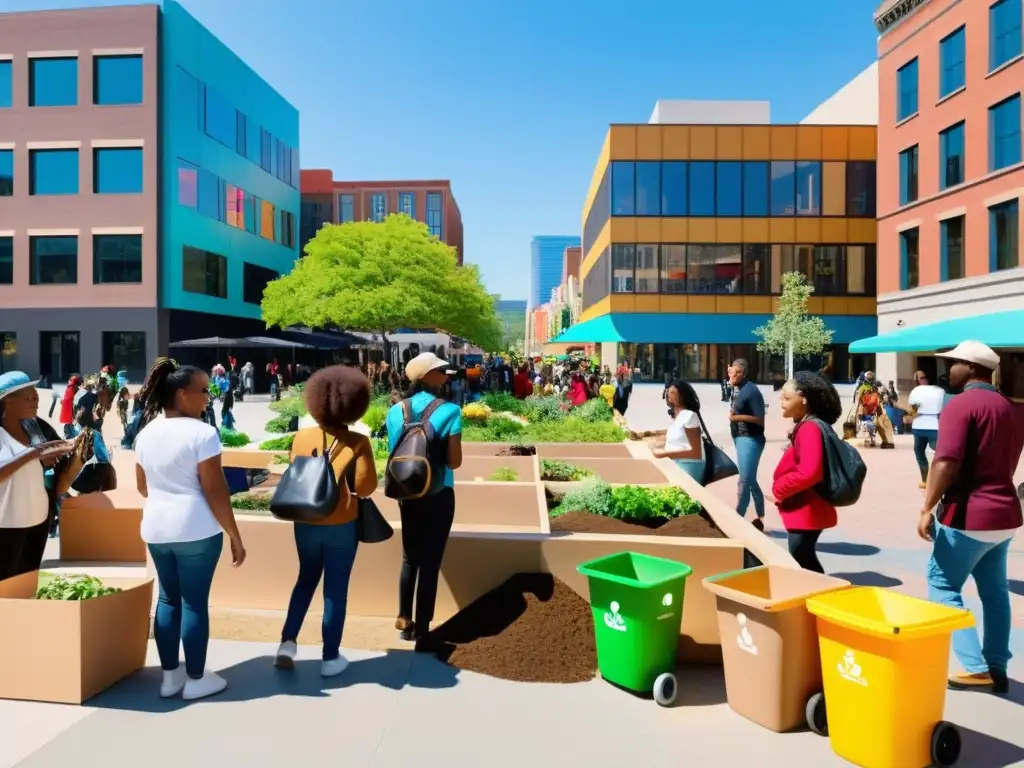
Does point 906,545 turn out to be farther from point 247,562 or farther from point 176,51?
point 176,51

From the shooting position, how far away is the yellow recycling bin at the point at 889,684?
3604 mm

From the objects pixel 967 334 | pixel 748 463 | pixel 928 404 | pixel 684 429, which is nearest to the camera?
pixel 684 429

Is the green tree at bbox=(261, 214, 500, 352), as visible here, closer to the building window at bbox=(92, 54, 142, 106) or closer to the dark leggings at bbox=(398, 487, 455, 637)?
the building window at bbox=(92, 54, 142, 106)

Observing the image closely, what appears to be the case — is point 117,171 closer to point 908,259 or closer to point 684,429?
point 908,259

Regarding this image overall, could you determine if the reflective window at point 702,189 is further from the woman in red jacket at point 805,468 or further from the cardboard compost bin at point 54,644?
the cardboard compost bin at point 54,644

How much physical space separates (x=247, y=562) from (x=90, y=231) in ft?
116

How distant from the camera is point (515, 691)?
466 cm

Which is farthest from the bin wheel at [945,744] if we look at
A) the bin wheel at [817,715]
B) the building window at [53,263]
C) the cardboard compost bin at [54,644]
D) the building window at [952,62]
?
the building window at [53,263]

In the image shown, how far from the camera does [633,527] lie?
21.0ft

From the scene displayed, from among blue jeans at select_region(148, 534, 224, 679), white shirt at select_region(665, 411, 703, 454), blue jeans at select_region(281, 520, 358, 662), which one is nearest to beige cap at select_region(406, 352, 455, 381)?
blue jeans at select_region(281, 520, 358, 662)

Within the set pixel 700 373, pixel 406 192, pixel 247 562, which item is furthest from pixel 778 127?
pixel 406 192

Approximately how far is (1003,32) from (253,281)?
37181 millimetres

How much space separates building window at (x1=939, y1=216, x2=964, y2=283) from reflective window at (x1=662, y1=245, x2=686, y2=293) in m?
17.9

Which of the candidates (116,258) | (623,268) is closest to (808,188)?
(623,268)
